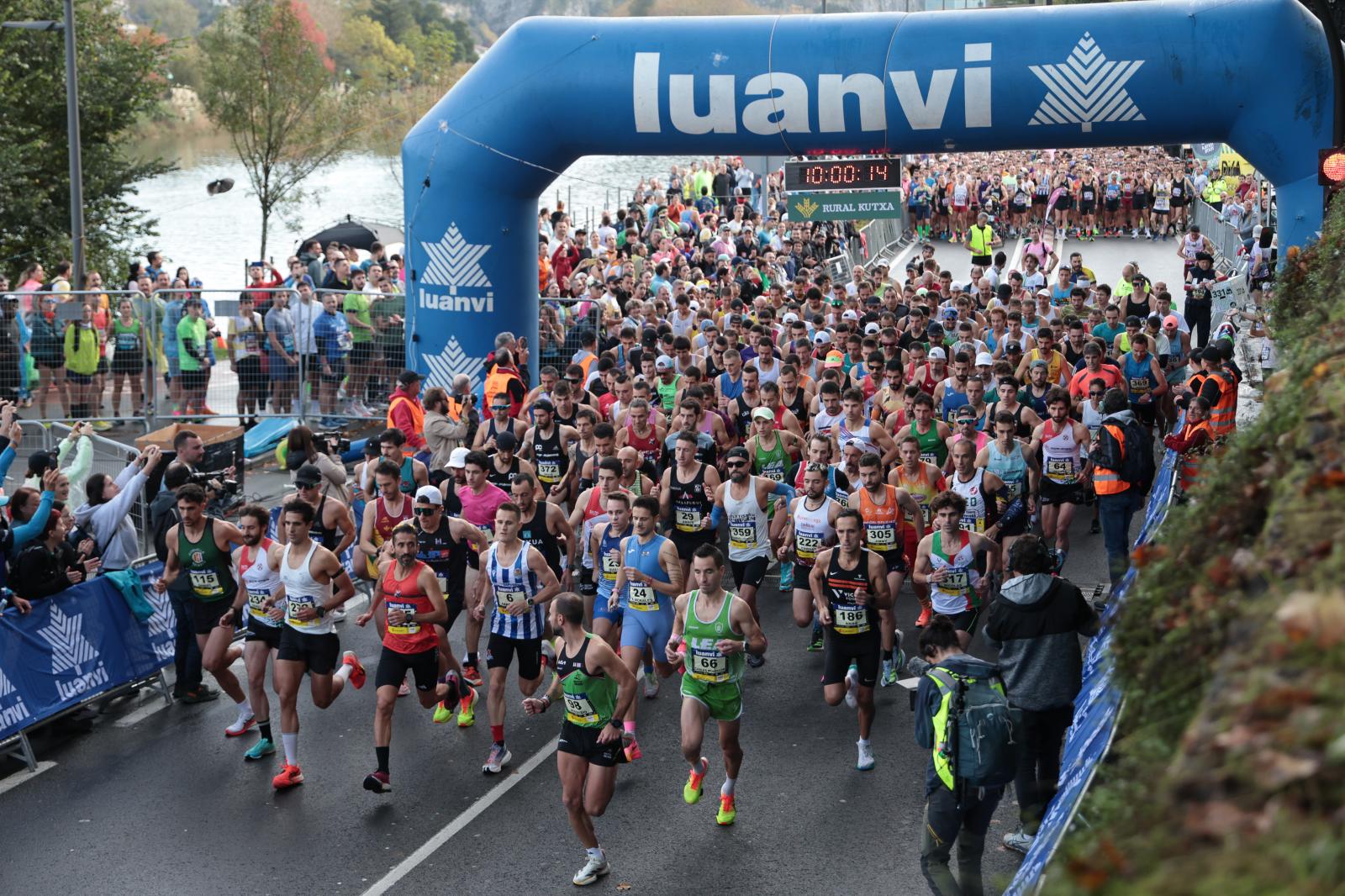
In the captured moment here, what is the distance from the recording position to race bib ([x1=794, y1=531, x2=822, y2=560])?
424 inches

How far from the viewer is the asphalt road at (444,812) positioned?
8.14 meters

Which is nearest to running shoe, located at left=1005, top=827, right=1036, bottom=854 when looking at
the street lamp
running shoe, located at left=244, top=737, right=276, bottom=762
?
running shoe, located at left=244, top=737, right=276, bottom=762

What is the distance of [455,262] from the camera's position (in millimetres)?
15867

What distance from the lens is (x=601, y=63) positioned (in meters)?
14.6

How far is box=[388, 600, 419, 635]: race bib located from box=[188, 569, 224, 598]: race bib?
1596mm

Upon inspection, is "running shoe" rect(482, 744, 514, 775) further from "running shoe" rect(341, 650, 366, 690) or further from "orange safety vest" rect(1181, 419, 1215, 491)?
"orange safety vest" rect(1181, 419, 1215, 491)

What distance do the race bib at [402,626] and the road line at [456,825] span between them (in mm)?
1087

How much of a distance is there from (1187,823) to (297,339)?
16.5 meters

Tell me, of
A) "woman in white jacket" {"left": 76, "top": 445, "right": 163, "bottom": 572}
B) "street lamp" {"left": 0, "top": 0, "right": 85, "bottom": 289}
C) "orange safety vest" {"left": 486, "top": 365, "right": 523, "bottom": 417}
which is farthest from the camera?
"street lamp" {"left": 0, "top": 0, "right": 85, "bottom": 289}

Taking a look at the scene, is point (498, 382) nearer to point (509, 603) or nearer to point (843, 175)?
point (843, 175)

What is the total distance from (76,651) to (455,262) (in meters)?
6.61

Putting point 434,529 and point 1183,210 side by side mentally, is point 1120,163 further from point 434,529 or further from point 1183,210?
point 434,529

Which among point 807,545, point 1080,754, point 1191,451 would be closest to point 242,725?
point 807,545

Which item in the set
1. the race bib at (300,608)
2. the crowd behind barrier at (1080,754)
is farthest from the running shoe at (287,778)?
the crowd behind barrier at (1080,754)
